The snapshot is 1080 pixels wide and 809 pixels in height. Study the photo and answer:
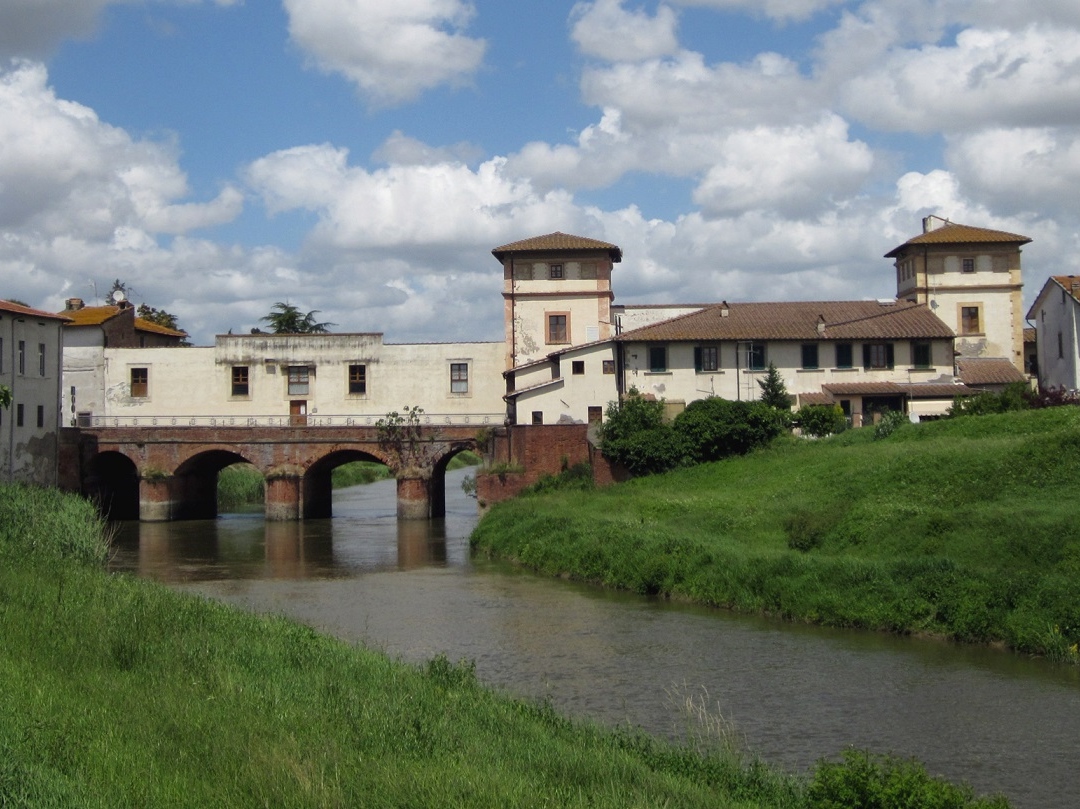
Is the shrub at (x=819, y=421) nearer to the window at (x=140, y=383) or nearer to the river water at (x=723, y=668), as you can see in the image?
the river water at (x=723, y=668)

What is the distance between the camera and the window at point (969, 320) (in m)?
59.6

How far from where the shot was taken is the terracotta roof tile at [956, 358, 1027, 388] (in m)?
51.8

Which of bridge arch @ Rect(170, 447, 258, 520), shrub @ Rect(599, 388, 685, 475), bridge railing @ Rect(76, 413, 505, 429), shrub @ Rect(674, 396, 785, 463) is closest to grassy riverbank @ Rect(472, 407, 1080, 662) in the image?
shrub @ Rect(674, 396, 785, 463)

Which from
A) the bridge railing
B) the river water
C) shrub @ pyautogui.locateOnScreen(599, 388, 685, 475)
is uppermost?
the bridge railing

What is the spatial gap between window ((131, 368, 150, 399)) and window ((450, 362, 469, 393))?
15840 millimetres

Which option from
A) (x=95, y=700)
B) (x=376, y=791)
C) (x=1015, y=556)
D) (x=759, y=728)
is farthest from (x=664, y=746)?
(x=1015, y=556)

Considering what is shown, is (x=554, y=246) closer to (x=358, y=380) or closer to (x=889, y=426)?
(x=358, y=380)

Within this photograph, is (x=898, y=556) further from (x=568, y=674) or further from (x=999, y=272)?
(x=999, y=272)

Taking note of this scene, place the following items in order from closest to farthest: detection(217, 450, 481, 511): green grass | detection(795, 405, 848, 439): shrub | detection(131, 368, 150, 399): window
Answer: detection(795, 405, 848, 439): shrub < detection(131, 368, 150, 399): window < detection(217, 450, 481, 511): green grass

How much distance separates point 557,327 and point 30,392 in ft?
81.1

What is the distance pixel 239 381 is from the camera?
61.6m

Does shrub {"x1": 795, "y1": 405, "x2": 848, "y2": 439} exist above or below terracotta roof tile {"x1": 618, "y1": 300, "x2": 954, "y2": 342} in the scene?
below

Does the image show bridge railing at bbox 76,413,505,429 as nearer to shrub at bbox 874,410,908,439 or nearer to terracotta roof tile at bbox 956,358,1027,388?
terracotta roof tile at bbox 956,358,1027,388

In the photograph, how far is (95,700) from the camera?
37.1 ft
